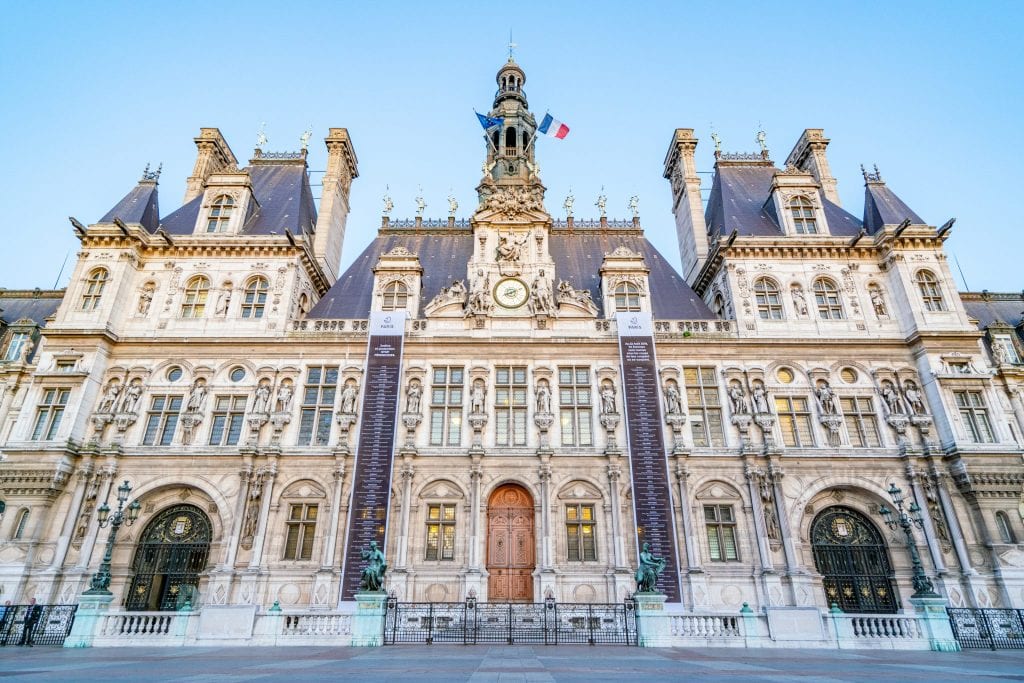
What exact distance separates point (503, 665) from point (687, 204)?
31212 mm

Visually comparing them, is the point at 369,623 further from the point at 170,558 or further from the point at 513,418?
the point at 170,558

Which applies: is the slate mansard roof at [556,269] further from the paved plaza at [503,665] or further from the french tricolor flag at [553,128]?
the paved plaza at [503,665]

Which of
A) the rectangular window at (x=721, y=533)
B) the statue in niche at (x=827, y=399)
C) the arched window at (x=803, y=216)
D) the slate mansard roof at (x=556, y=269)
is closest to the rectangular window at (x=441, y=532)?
the slate mansard roof at (x=556, y=269)

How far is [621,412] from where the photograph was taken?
83.1 feet

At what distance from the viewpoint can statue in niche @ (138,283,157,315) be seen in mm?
27906

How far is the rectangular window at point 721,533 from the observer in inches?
917

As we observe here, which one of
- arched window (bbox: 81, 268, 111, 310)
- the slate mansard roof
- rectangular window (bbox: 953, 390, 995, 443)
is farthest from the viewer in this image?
the slate mansard roof

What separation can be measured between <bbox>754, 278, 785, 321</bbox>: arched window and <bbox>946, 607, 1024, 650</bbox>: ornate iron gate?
1399cm

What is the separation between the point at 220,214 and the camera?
31.0 m

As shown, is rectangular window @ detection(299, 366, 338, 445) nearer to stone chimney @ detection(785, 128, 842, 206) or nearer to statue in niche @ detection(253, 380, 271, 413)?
statue in niche @ detection(253, 380, 271, 413)

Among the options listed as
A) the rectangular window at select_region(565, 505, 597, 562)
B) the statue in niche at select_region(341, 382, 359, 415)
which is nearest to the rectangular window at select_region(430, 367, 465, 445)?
the statue in niche at select_region(341, 382, 359, 415)


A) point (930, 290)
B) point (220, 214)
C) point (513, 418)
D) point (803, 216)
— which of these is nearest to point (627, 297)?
point (513, 418)

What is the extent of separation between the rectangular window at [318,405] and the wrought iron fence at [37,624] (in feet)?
32.5

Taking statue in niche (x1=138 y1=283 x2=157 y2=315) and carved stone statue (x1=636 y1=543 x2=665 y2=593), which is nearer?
carved stone statue (x1=636 y1=543 x2=665 y2=593)
